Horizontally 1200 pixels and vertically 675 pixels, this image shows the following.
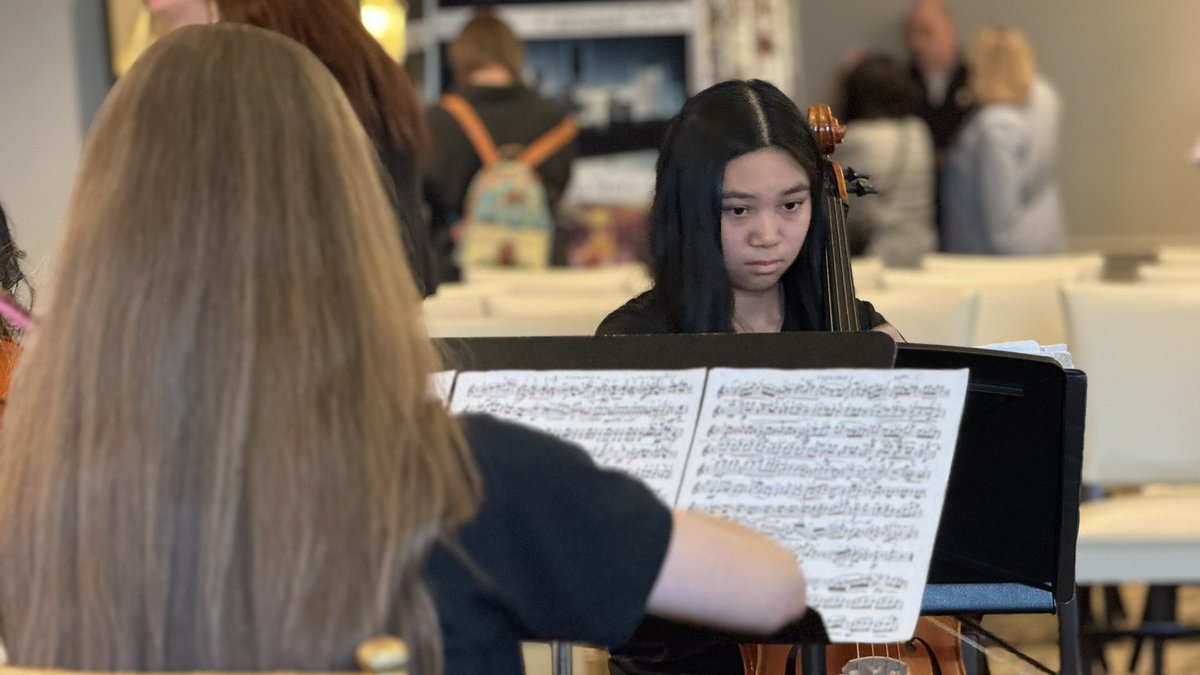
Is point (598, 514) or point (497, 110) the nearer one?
point (598, 514)

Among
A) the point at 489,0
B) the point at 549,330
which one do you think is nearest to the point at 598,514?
the point at 549,330

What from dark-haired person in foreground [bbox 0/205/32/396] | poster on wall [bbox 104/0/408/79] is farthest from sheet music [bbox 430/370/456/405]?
dark-haired person in foreground [bbox 0/205/32/396]

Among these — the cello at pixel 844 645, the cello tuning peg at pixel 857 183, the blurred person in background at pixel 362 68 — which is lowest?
the cello at pixel 844 645

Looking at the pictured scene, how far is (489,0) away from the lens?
6.00 meters

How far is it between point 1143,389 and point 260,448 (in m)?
2.20

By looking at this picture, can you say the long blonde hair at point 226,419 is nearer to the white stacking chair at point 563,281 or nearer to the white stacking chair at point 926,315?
the white stacking chair at point 926,315

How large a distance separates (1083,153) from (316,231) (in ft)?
21.4

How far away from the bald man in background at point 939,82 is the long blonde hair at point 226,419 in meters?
5.64

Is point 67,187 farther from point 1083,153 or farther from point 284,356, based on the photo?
point 1083,153

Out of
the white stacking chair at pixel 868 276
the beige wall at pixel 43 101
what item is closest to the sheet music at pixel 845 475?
the beige wall at pixel 43 101

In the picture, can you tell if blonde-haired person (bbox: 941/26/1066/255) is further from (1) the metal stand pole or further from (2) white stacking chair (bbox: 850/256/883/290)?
(1) the metal stand pole

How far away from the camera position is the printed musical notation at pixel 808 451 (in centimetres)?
124

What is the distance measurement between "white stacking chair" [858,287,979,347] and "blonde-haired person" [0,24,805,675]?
1839 millimetres

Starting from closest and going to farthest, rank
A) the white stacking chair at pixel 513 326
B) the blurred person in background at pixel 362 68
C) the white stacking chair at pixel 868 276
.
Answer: the blurred person in background at pixel 362 68 < the white stacking chair at pixel 513 326 < the white stacking chair at pixel 868 276
